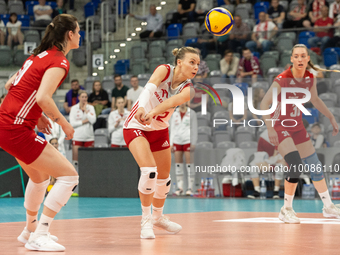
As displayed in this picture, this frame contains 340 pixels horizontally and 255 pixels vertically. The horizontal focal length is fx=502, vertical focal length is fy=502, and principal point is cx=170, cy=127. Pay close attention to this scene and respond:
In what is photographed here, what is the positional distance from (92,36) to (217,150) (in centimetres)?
648

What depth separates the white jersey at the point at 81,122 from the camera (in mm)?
11984

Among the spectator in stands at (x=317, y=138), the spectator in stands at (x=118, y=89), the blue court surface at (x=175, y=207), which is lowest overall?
the blue court surface at (x=175, y=207)

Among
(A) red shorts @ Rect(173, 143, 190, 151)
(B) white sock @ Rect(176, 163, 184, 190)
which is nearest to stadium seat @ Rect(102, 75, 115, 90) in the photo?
(A) red shorts @ Rect(173, 143, 190, 151)

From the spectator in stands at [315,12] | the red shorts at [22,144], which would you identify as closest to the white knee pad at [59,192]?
the red shorts at [22,144]

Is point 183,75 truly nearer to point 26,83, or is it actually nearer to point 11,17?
point 26,83

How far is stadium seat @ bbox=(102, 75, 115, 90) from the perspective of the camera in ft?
43.5

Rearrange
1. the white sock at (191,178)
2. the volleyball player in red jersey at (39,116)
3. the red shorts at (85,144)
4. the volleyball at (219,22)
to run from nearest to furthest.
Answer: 1. the volleyball player in red jersey at (39,116)
2. the volleyball at (219,22)
3. the white sock at (191,178)
4. the red shorts at (85,144)

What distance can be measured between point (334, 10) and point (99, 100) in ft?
21.2

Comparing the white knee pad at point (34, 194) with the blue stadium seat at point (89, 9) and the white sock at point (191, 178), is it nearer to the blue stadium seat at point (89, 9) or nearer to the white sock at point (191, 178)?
the white sock at point (191, 178)

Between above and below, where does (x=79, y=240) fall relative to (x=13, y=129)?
below

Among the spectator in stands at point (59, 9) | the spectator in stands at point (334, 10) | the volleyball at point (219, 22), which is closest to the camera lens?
the volleyball at point (219, 22)

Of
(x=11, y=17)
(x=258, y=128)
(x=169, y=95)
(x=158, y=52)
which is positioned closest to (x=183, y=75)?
(x=169, y=95)

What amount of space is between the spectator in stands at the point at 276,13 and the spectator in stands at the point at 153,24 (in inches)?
126

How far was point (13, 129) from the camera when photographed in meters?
3.84
